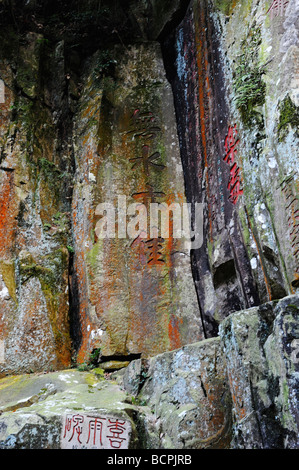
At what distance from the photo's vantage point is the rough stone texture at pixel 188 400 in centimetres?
390

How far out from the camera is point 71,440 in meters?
3.71

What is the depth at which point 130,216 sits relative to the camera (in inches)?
249

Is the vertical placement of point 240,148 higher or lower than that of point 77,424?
higher

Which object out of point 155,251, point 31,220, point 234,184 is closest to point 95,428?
point 155,251

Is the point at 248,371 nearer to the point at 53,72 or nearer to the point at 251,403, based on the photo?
the point at 251,403

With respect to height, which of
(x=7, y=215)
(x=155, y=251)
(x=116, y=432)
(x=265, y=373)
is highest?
(x=7, y=215)

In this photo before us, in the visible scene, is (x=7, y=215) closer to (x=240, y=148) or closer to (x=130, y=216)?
(x=130, y=216)

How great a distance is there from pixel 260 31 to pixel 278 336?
340 cm

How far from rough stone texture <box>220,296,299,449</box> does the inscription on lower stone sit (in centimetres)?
92

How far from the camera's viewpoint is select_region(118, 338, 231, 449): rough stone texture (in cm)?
390

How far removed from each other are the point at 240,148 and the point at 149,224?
67.4 inches

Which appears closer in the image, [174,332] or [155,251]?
[174,332]
